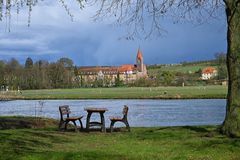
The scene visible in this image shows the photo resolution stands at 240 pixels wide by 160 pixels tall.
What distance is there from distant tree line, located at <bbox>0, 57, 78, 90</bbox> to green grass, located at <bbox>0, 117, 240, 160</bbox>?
112 metres

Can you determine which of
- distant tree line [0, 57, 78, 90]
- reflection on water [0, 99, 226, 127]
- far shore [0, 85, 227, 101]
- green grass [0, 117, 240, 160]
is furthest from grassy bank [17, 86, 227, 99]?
green grass [0, 117, 240, 160]

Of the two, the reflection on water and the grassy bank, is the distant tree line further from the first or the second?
the reflection on water

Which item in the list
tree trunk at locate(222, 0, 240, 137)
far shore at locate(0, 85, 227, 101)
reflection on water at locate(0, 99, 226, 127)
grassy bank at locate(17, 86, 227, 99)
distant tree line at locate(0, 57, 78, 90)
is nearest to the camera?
tree trunk at locate(222, 0, 240, 137)

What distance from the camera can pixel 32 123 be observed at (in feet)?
76.8

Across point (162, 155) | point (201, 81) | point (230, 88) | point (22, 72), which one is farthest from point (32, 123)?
point (201, 81)

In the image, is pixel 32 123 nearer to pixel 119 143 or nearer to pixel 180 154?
pixel 119 143

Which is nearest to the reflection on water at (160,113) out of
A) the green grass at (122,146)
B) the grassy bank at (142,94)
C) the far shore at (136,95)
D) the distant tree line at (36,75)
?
the green grass at (122,146)

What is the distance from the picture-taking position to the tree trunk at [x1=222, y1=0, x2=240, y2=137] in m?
14.4

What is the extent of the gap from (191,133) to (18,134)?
215 inches

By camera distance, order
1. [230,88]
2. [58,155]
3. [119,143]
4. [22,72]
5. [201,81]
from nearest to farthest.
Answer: [58,155], [119,143], [230,88], [22,72], [201,81]

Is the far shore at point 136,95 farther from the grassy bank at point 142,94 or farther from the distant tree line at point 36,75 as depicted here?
Result: the distant tree line at point 36,75

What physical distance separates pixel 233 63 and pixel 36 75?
129654mm

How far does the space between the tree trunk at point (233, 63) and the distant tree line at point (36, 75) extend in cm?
11305

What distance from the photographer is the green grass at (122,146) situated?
1132cm
